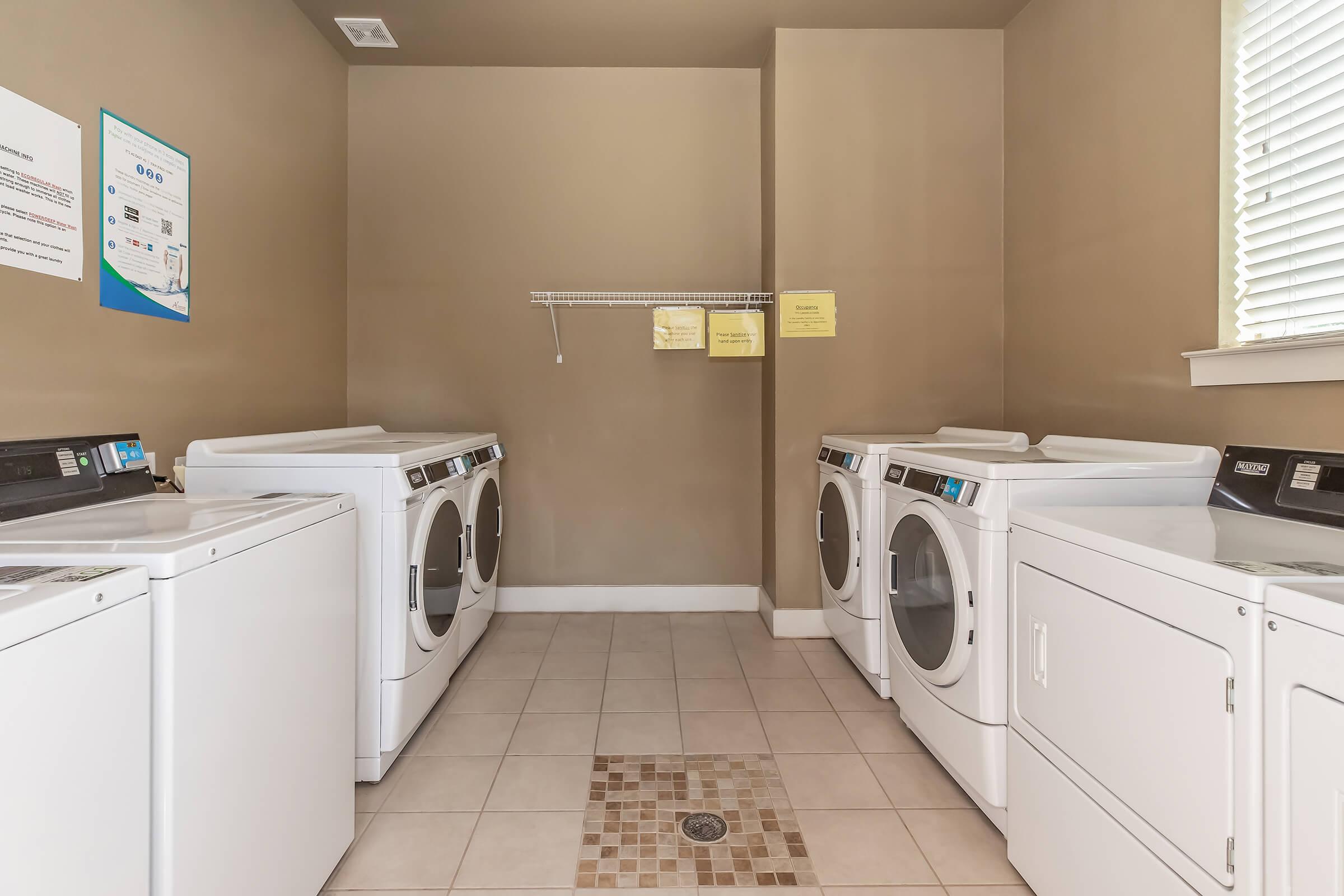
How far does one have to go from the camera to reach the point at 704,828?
5.27ft

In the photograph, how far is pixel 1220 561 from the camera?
93 centimetres

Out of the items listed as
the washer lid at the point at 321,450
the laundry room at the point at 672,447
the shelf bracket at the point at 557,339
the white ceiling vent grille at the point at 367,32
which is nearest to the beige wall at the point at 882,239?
the laundry room at the point at 672,447

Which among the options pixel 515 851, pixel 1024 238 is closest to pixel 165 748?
→ pixel 515 851

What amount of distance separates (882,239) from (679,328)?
1.00 m

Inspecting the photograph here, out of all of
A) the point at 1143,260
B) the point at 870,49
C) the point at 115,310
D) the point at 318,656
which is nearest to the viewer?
the point at 318,656

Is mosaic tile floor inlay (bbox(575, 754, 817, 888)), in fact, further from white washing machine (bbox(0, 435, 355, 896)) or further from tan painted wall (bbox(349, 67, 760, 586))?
tan painted wall (bbox(349, 67, 760, 586))

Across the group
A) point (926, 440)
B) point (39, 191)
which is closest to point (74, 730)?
point (39, 191)

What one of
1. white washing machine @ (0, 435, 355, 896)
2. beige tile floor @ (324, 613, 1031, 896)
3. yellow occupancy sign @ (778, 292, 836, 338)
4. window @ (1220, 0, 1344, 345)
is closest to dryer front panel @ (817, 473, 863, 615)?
beige tile floor @ (324, 613, 1031, 896)

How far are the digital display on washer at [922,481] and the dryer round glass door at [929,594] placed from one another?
4cm

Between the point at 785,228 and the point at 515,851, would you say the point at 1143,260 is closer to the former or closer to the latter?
the point at 785,228

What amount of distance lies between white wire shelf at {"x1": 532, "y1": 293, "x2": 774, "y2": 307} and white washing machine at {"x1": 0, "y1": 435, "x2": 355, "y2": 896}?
1.85m

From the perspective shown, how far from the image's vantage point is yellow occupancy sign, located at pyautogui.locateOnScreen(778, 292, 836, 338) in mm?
2854

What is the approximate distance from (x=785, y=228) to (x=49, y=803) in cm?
282

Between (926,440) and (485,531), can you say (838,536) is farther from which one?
(485,531)
